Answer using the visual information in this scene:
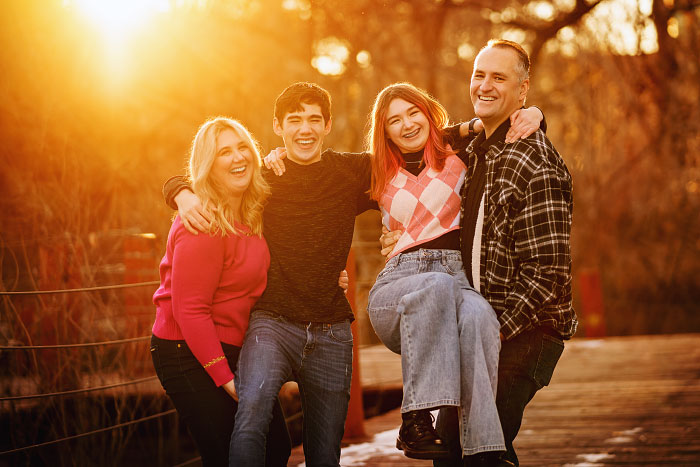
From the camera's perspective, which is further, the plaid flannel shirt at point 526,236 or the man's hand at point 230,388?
the man's hand at point 230,388

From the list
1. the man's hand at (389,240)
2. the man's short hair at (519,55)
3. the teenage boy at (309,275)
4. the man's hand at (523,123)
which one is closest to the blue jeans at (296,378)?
the teenage boy at (309,275)

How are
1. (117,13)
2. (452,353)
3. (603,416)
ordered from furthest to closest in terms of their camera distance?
(117,13) → (603,416) → (452,353)

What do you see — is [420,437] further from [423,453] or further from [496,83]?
[496,83]

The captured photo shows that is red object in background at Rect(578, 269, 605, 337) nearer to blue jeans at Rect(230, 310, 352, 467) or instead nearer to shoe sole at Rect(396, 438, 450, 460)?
blue jeans at Rect(230, 310, 352, 467)

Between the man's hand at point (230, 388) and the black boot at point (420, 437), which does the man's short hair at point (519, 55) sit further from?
the man's hand at point (230, 388)

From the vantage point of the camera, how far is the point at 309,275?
115 inches

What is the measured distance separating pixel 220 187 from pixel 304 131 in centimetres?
34

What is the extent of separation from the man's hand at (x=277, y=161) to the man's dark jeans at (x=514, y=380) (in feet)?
3.13

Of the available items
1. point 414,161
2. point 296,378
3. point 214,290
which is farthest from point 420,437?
point 414,161

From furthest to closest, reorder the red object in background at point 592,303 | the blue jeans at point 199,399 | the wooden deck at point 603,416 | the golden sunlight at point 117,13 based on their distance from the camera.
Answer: the red object in background at point 592,303 < the golden sunlight at point 117,13 < the wooden deck at point 603,416 < the blue jeans at point 199,399

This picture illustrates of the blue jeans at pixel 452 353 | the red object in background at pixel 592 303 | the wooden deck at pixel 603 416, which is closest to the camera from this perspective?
the blue jeans at pixel 452 353

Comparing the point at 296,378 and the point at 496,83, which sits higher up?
the point at 496,83

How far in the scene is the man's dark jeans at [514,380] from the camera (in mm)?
2750

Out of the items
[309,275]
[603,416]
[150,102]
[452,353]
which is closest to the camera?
[452,353]
